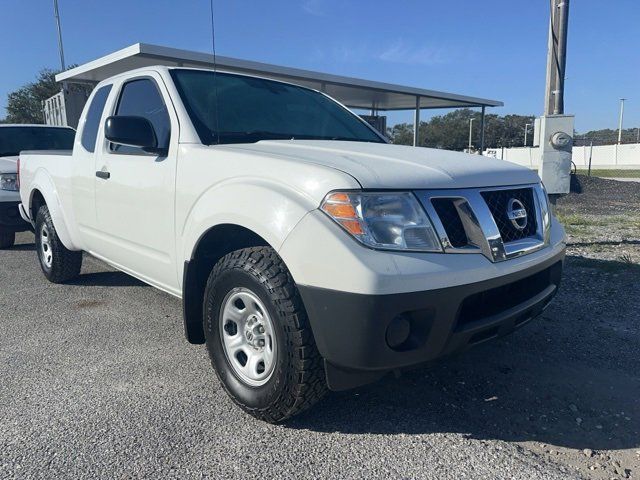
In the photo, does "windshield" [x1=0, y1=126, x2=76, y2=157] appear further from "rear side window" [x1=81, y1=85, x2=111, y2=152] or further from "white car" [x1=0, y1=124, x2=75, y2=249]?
"rear side window" [x1=81, y1=85, x2=111, y2=152]

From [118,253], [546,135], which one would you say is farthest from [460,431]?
[546,135]

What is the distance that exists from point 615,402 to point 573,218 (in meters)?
7.32

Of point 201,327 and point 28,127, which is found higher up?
point 28,127

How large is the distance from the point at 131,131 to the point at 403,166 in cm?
167

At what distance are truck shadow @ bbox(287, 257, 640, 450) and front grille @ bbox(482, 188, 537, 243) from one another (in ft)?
2.52

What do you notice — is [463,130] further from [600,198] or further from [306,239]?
[306,239]

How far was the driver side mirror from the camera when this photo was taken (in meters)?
3.10

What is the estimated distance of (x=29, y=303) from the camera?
4738 millimetres

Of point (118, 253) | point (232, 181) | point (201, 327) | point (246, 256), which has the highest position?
point (232, 181)

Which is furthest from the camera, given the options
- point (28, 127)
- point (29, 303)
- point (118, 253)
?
point (28, 127)

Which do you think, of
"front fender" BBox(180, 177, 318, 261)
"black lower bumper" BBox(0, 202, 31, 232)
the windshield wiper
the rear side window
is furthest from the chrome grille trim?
"black lower bumper" BBox(0, 202, 31, 232)

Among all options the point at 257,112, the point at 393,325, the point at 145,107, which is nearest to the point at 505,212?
the point at 393,325

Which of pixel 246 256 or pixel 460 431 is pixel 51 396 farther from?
pixel 460 431

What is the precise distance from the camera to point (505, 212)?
262 cm
